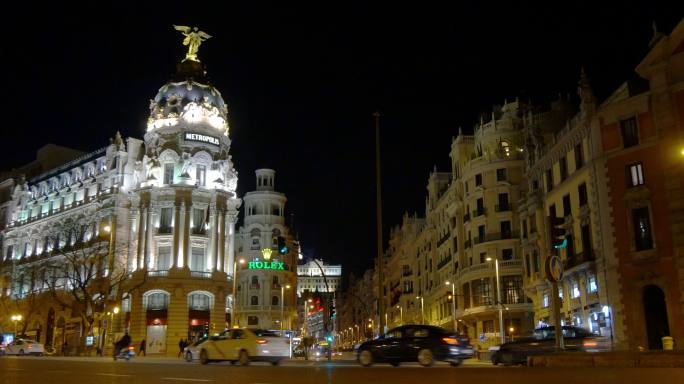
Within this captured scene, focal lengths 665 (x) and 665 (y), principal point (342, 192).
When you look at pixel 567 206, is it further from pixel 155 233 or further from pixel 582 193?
pixel 155 233

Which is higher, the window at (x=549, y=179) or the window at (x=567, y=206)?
the window at (x=549, y=179)

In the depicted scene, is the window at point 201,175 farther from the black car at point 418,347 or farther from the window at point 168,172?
the black car at point 418,347

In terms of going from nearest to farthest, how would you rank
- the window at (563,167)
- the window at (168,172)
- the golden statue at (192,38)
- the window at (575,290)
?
the window at (575,290) → the window at (563,167) → the window at (168,172) → the golden statue at (192,38)

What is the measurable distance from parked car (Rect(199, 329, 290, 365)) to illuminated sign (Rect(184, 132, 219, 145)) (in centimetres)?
4801

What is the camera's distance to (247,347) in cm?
2641

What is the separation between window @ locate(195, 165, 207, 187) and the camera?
238 feet

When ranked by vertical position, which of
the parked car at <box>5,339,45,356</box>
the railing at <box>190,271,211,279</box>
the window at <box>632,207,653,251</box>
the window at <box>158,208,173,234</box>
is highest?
the window at <box>158,208,173,234</box>

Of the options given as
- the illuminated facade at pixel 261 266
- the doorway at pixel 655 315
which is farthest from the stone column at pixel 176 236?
the doorway at pixel 655 315

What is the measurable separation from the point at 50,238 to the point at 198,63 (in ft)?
92.7

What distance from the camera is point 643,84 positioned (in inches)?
1645

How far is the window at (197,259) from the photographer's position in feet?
233

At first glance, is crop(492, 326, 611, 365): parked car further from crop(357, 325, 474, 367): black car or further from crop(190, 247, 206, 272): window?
crop(190, 247, 206, 272): window

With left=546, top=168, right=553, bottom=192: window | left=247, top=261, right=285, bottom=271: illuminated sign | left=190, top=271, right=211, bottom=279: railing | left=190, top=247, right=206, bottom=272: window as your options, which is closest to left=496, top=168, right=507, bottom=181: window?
left=546, top=168, right=553, bottom=192: window

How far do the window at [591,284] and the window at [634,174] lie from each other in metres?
6.49
